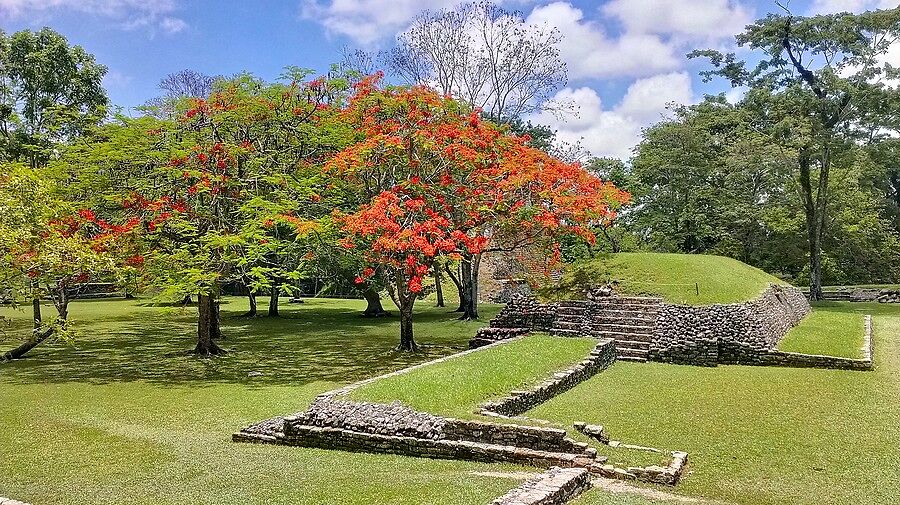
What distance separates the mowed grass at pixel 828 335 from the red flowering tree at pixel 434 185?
5.81m

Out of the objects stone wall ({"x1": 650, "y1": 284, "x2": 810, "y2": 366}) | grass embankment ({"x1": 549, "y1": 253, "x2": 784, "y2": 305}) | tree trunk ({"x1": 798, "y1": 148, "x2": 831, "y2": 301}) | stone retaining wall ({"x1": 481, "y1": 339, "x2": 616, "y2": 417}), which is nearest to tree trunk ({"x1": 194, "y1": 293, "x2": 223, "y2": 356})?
stone retaining wall ({"x1": 481, "y1": 339, "x2": 616, "y2": 417})

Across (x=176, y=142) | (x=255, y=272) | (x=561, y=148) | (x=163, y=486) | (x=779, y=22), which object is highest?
(x=779, y=22)

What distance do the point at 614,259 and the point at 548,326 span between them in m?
4.28

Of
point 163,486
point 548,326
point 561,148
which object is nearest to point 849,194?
point 561,148

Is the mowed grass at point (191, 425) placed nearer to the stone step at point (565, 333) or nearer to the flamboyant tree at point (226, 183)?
the flamboyant tree at point (226, 183)

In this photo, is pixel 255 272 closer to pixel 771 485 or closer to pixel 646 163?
pixel 771 485

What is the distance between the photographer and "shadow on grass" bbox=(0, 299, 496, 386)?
49.3 feet

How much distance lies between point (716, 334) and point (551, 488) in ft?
35.0

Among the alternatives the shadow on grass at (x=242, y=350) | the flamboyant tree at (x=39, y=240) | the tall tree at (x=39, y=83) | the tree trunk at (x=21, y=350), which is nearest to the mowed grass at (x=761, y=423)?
the shadow on grass at (x=242, y=350)

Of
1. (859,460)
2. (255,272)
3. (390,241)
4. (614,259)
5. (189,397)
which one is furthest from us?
(614,259)

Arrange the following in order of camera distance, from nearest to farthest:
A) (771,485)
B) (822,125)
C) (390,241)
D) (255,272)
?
1. (771,485)
2. (255,272)
3. (390,241)
4. (822,125)

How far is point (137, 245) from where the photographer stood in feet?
51.6

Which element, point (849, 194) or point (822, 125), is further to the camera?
point (849, 194)

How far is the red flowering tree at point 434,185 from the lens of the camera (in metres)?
15.6
